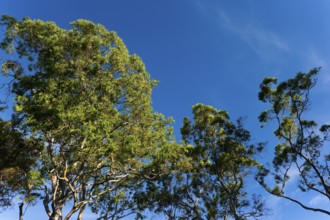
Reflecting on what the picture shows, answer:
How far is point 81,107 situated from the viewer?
672 inches

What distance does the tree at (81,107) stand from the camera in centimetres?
1697

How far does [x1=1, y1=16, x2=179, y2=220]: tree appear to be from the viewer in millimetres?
16969

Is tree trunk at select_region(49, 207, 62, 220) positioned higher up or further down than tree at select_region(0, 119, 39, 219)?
further down

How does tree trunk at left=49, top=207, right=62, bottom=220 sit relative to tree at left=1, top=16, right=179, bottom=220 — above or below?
below

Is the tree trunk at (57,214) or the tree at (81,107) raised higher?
the tree at (81,107)

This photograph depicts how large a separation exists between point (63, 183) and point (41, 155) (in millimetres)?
2456

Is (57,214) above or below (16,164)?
below

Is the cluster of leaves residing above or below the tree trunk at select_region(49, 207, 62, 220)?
above

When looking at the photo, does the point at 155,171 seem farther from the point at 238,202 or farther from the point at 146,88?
the point at 238,202

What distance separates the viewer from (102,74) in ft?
66.7

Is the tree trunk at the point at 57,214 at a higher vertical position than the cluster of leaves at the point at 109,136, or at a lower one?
A: lower

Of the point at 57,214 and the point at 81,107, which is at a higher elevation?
the point at 81,107

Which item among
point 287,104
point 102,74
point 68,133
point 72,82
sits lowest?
point 68,133

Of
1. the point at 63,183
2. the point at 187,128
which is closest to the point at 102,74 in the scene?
the point at 63,183
